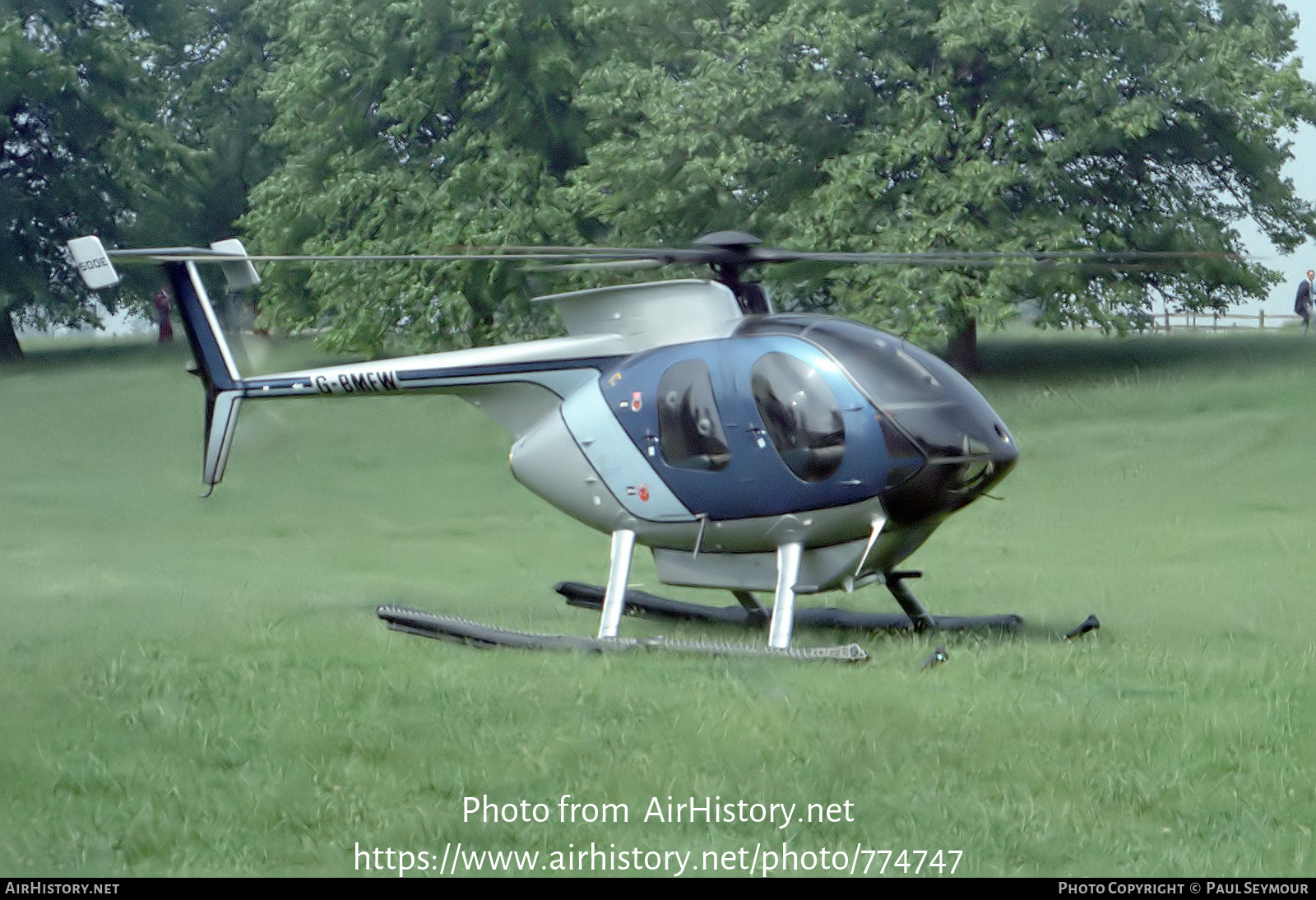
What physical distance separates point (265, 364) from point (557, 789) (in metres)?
6.76

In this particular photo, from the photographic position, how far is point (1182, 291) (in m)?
29.5

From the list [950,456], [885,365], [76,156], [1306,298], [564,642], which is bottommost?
[1306,298]

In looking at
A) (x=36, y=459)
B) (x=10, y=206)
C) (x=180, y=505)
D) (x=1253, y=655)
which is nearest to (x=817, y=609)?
(x=1253, y=655)

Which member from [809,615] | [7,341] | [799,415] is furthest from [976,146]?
[7,341]

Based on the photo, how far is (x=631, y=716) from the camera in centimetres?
905

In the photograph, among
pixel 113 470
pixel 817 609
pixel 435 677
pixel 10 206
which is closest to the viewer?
pixel 435 677

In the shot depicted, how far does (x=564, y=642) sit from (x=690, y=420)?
A: 1702mm

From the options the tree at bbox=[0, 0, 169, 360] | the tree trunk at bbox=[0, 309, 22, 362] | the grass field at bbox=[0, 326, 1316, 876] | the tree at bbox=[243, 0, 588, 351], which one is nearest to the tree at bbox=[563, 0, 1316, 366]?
the tree at bbox=[243, 0, 588, 351]

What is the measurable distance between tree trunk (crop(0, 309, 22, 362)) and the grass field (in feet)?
A: 77.1

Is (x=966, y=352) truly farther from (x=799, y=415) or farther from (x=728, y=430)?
(x=799, y=415)

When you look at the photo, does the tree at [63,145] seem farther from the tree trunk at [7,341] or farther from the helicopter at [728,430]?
the helicopter at [728,430]

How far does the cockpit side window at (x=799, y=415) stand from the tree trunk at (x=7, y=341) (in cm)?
3387

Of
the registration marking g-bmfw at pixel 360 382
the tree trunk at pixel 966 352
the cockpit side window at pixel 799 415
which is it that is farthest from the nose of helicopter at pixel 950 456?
the tree trunk at pixel 966 352

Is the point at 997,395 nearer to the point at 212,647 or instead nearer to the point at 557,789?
the point at 212,647
